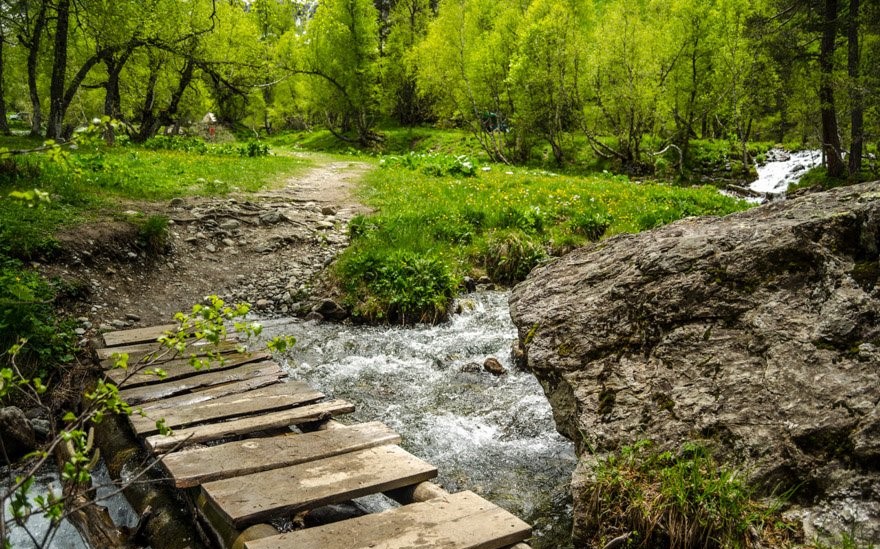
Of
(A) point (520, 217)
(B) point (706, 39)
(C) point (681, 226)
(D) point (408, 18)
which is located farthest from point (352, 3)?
Result: (C) point (681, 226)

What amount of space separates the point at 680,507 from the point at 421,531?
68.2 inches

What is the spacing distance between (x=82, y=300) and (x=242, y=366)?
4.01m

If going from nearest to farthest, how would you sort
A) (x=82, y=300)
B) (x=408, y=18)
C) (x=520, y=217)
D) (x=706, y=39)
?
(x=82, y=300) < (x=520, y=217) < (x=706, y=39) < (x=408, y=18)

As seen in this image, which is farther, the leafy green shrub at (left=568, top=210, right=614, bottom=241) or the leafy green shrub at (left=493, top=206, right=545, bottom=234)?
the leafy green shrub at (left=568, top=210, right=614, bottom=241)

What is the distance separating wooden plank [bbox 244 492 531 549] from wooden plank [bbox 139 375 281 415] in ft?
9.40

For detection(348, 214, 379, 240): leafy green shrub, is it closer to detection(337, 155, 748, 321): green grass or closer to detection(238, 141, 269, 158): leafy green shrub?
detection(337, 155, 748, 321): green grass

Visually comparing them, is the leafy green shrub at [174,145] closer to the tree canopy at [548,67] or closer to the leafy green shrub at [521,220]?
the tree canopy at [548,67]

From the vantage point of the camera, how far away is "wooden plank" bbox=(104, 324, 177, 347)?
801 centimetres

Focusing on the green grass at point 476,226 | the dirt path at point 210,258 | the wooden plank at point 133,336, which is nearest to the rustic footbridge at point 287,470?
the wooden plank at point 133,336

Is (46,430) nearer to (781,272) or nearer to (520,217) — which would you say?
(781,272)

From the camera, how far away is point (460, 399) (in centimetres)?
750

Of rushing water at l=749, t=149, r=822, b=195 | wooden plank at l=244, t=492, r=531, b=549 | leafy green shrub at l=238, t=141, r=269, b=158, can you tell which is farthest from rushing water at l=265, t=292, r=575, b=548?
rushing water at l=749, t=149, r=822, b=195

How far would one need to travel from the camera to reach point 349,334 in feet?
33.9

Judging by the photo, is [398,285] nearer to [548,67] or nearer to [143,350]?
[143,350]
